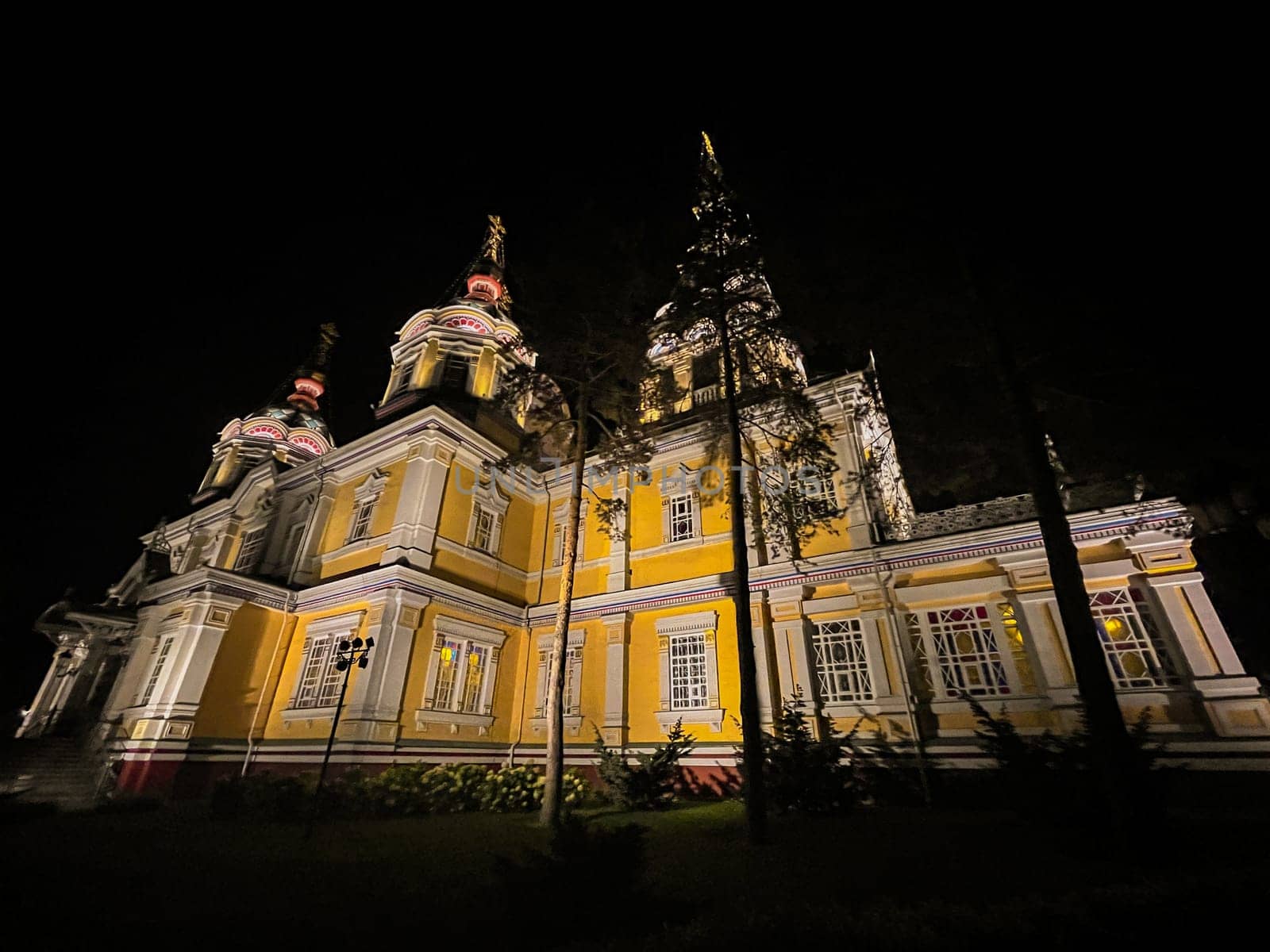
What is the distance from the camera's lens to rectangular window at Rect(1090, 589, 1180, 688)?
10.7m

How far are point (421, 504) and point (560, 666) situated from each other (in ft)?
25.2

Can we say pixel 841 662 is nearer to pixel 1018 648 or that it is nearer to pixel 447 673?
pixel 1018 648

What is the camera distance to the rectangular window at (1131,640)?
423 inches

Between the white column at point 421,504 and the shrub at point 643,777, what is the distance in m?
7.20

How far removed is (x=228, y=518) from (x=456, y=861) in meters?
19.8

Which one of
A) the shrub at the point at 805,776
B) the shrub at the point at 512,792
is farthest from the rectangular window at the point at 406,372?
the shrub at the point at 805,776

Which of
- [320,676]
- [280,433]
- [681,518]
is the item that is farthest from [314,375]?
[681,518]

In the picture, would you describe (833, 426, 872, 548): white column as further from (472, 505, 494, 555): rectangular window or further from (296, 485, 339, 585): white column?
(296, 485, 339, 585): white column

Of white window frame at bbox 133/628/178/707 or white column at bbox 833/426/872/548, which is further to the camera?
white window frame at bbox 133/628/178/707

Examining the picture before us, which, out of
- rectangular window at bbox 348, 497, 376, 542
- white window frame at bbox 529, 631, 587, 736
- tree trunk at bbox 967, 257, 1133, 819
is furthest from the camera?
rectangular window at bbox 348, 497, 376, 542

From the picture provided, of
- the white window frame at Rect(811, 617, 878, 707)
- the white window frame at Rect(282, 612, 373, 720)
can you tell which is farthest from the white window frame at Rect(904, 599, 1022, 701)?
the white window frame at Rect(282, 612, 373, 720)

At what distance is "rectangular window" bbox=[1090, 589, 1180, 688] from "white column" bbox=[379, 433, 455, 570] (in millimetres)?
15278

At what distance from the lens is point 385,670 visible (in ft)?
46.0

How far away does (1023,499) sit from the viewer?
13.0 m
